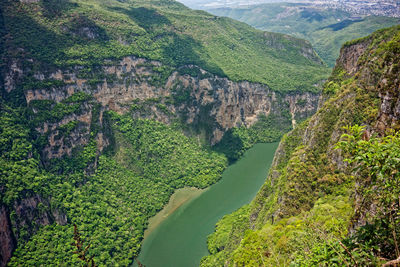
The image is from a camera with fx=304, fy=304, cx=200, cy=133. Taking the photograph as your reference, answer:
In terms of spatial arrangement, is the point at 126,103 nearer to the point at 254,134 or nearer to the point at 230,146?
the point at 230,146

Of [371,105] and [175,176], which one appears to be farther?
[175,176]

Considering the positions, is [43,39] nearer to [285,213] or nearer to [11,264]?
[11,264]

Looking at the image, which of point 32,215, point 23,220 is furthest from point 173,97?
point 23,220

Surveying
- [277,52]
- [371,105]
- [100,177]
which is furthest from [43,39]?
[277,52]

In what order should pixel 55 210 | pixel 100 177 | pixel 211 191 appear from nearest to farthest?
pixel 55 210 < pixel 100 177 < pixel 211 191

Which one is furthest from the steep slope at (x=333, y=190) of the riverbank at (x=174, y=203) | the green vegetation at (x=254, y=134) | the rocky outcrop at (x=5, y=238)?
the green vegetation at (x=254, y=134)

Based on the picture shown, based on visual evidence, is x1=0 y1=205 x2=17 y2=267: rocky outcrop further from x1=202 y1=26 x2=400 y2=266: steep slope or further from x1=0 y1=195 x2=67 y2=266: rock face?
x1=202 y1=26 x2=400 y2=266: steep slope
